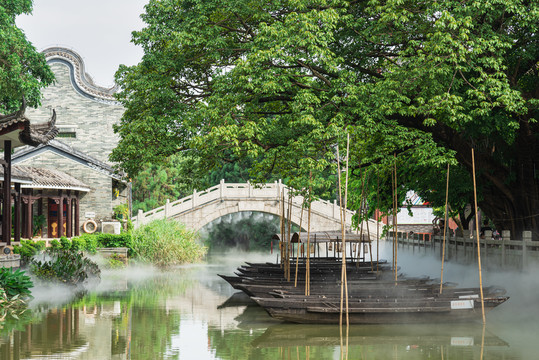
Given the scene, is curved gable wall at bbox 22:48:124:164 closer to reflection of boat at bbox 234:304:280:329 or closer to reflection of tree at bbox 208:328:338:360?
reflection of boat at bbox 234:304:280:329

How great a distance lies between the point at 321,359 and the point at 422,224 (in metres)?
24.0

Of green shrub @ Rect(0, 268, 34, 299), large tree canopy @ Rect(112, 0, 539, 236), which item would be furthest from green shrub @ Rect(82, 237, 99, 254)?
green shrub @ Rect(0, 268, 34, 299)

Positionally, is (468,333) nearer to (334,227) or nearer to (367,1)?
(367,1)

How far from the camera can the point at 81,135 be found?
106ft

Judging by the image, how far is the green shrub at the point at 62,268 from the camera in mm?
16188

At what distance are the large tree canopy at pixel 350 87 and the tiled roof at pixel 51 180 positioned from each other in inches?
247

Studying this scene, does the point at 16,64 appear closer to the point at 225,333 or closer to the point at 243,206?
the point at 225,333

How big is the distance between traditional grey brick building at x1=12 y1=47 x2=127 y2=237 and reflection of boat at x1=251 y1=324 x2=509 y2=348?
50.1ft

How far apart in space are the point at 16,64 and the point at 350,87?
856cm

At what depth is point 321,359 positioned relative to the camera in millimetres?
9508

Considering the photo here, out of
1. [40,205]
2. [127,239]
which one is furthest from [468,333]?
[40,205]

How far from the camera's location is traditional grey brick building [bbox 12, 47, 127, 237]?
25.8 metres

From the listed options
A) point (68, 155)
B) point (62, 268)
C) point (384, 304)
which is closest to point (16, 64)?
point (62, 268)

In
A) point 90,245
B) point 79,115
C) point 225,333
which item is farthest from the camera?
point 79,115
